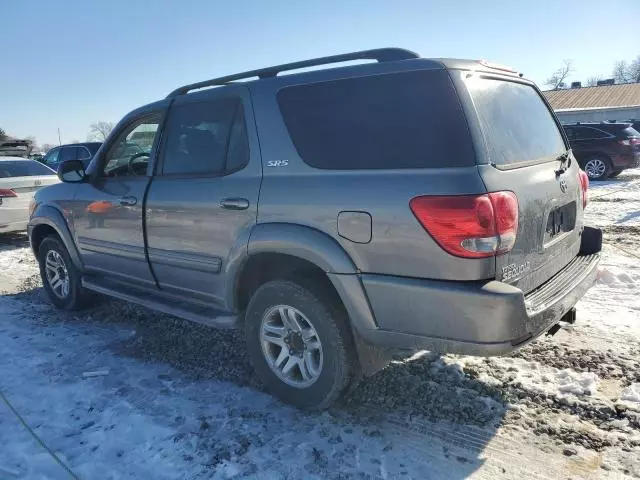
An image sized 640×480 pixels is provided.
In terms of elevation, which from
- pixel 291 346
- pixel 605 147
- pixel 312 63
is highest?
pixel 312 63

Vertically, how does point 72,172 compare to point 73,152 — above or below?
below

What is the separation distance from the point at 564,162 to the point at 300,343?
81.0 inches

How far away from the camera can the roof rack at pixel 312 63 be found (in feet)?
9.41

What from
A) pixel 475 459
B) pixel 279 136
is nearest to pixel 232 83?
pixel 279 136

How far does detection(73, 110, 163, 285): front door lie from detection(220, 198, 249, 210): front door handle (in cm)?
98

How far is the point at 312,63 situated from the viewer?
3.22 metres

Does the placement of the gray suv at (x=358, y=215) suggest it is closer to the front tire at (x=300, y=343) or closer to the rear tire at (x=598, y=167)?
the front tire at (x=300, y=343)

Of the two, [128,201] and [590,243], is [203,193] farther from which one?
[590,243]

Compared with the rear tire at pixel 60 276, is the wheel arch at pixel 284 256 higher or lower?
higher

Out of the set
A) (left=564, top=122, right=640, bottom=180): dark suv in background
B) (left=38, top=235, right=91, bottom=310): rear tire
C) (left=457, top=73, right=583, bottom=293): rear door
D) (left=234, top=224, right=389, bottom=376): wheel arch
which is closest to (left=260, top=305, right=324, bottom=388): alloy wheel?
(left=234, top=224, right=389, bottom=376): wheel arch

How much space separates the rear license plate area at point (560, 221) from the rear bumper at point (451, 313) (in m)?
0.34

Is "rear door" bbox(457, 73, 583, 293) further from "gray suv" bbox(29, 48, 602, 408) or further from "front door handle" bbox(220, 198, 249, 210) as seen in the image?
"front door handle" bbox(220, 198, 249, 210)

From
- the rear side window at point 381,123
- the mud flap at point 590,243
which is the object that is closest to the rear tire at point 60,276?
the rear side window at point 381,123

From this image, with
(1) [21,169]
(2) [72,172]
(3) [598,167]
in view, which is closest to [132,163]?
(2) [72,172]
